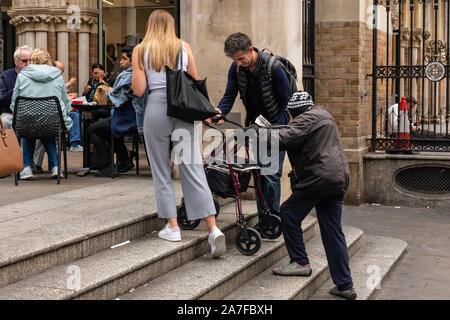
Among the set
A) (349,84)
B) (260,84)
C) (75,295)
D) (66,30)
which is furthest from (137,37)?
(75,295)

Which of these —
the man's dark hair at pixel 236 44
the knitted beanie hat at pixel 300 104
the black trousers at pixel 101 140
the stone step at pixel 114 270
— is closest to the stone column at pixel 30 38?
the black trousers at pixel 101 140

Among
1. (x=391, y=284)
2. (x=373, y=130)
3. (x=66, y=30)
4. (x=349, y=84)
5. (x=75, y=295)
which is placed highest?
(x=66, y=30)

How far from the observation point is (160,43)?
18.8 feet

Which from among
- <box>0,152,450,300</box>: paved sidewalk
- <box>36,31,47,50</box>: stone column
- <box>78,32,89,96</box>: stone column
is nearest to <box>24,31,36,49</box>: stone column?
<box>36,31,47,50</box>: stone column

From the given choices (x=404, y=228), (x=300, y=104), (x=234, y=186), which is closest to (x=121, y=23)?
(x=404, y=228)

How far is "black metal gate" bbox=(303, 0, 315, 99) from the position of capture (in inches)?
422

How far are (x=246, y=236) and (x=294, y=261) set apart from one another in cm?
44

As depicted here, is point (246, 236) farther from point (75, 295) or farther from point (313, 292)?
point (75, 295)

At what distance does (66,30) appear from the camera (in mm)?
14719

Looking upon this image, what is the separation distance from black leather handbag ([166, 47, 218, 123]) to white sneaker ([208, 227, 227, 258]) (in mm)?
891

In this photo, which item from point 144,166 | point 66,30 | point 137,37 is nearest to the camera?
point 144,166

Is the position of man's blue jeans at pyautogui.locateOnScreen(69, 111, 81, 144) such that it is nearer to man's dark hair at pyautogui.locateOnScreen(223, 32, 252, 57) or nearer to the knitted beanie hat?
man's dark hair at pyautogui.locateOnScreen(223, 32, 252, 57)

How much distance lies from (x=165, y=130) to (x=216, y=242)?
3.17 ft

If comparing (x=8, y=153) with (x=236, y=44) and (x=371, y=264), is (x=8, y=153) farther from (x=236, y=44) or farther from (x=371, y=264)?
(x=371, y=264)
